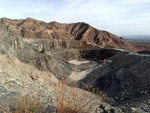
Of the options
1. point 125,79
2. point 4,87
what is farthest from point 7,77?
point 125,79

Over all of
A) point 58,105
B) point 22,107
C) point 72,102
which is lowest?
point 72,102

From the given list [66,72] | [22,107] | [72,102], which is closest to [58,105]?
[22,107]

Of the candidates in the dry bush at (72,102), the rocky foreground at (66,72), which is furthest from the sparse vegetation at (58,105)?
the rocky foreground at (66,72)

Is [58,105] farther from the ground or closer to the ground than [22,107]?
farther from the ground

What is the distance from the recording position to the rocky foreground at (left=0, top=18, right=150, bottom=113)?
476cm

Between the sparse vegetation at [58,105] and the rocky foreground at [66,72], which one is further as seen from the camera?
the rocky foreground at [66,72]

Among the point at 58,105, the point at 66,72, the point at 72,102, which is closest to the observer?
the point at 58,105

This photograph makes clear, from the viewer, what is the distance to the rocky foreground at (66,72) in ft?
15.6

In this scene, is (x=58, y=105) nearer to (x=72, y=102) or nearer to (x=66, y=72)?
(x=72, y=102)

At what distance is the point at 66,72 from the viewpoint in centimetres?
2106

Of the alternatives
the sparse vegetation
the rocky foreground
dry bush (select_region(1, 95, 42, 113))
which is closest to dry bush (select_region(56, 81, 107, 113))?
the sparse vegetation

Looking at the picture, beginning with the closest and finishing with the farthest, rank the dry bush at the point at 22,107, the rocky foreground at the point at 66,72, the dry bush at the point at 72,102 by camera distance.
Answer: the dry bush at the point at 72,102, the dry bush at the point at 22,107, the rocky foreground at the point at 66,72

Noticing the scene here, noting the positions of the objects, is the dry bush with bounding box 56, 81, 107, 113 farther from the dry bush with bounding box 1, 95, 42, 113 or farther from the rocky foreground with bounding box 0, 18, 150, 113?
the dry bush with bounding box 1, 95, 42, 113

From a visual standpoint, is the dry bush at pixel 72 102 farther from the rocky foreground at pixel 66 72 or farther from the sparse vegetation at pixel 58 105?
the rocky foreground at pixel 66 72
